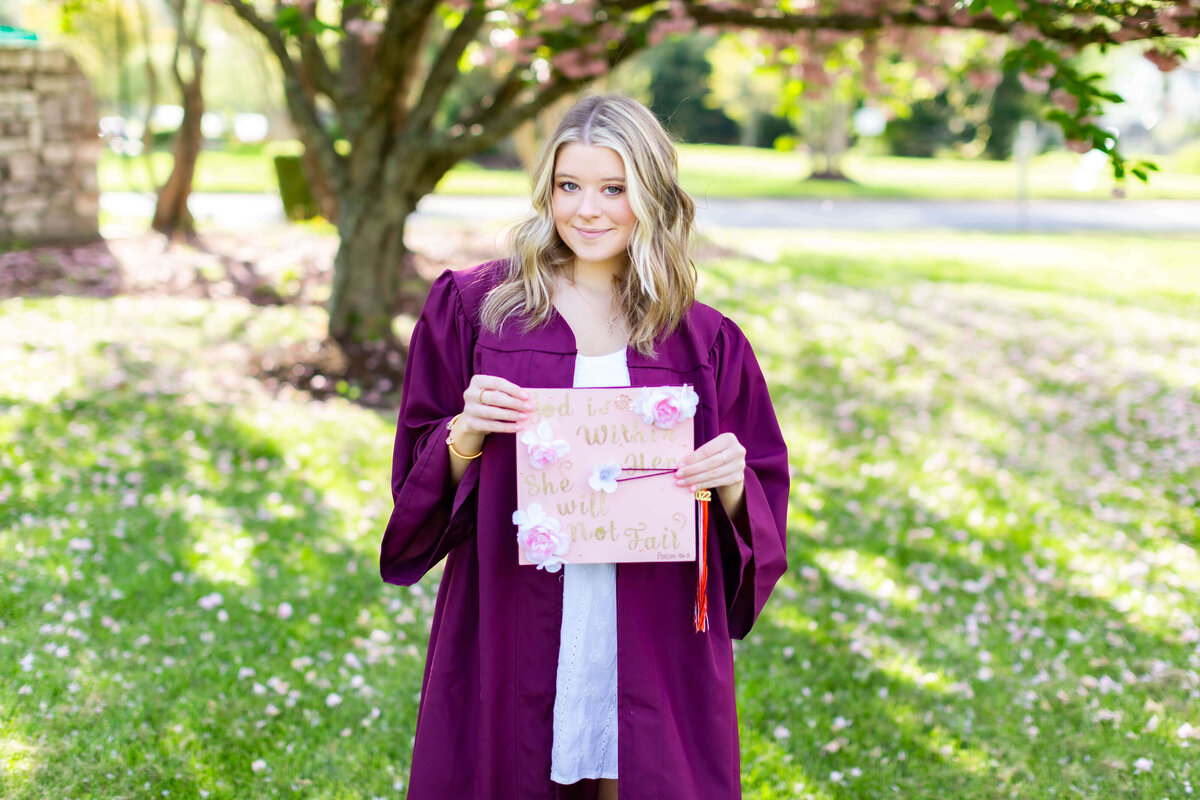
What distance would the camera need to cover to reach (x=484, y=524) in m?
2.11

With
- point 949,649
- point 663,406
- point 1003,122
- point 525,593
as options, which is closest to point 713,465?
point 663,406

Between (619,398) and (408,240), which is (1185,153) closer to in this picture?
(408,240)

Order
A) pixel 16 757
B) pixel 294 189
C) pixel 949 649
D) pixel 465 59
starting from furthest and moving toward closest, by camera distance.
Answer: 1. pixel 294 189
2. pixel 465 59
3. pixel 949 649
4. pixel 16 757

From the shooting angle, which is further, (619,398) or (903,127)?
(903,127)

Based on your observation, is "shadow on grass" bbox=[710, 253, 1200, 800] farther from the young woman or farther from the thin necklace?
the thin necklace

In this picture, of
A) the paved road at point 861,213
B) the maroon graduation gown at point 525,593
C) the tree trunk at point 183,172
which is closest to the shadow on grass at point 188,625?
the maroon graduation gown at point 525,593

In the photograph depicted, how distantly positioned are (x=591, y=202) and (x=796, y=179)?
91.2 ft

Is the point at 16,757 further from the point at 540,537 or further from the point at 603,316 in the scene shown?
the point at 603,316

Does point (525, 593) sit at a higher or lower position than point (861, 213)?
lower

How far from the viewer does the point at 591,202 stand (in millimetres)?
2086

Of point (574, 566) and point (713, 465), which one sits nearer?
point (713, 465)

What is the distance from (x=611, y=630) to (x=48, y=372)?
615 cm

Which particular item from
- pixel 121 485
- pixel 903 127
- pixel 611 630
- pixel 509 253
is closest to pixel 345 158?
pixel 121 485

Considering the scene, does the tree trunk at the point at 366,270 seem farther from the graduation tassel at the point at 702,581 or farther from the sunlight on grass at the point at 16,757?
the graduation tassel at the point at 702,581
